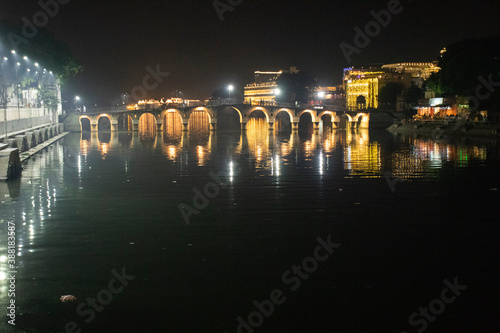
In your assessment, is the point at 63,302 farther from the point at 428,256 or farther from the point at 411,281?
the point at 428,256

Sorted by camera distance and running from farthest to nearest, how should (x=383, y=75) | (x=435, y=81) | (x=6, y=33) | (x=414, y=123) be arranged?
(x=383, y=75)
(x=435, y=81)
(x=414, y=123)
(x=6, y=33)

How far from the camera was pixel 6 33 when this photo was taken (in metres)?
64.2

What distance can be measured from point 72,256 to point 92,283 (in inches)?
86.9

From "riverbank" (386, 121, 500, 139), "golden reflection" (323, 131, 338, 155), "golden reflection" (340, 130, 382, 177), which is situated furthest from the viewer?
"riverbank" (386, 121, 500, 139)

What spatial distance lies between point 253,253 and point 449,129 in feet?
216

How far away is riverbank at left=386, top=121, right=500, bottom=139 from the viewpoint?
209ft

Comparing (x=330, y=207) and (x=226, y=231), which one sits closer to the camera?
(x=226, y=231)

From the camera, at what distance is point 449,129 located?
73.8 m

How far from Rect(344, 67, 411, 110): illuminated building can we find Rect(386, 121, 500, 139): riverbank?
64.5 meters

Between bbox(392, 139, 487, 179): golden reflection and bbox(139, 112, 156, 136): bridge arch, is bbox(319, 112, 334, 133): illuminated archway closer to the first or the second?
bbox(139, 112, 156, 136): bridge arch

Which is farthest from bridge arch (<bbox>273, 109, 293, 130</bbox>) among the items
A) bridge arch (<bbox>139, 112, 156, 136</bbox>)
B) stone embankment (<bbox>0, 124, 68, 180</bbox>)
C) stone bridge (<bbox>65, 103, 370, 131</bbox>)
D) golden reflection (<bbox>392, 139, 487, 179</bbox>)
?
golden reflection (<bbox>392, 139, 487, 179</bbox>)

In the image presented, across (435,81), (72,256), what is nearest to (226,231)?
(72,256)

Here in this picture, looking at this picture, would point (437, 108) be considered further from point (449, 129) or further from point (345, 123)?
point (345, 123)

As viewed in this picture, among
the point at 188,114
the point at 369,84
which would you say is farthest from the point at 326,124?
the point at 369,84
